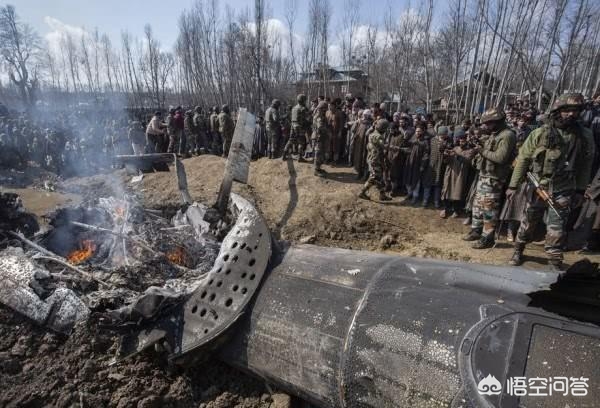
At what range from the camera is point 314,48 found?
2519 cm

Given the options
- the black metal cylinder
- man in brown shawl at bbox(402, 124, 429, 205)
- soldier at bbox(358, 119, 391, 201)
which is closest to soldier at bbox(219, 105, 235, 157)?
soldier at bbox(358, 119, 391, 201)

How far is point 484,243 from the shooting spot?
5.30 meters

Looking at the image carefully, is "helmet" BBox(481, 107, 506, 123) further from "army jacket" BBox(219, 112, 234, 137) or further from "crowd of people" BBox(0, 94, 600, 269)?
"army jacket" BBox(219, 112, 234, 137)

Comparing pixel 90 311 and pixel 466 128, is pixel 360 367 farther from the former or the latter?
pixel 466 128

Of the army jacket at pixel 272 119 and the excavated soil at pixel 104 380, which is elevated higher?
the army jacket at pixel 272 119

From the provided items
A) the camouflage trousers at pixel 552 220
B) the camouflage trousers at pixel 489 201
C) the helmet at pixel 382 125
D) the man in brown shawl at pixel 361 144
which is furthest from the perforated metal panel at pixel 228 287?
the man in brown shawl at pixel 361 144

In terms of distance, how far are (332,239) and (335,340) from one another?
4156 millimetres

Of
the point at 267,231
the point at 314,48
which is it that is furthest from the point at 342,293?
the point at 314,48

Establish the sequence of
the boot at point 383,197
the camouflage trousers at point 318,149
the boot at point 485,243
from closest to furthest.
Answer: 1. the boot at point 485,243
2. the boot at point 383,197
3. the camouflage trousers at point 318,149

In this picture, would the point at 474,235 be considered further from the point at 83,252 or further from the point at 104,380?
the point at 83,252

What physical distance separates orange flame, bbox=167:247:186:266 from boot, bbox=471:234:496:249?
4.24 m

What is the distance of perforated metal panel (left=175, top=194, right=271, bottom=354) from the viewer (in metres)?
2.38

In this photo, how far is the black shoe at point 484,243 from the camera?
17.3 ft

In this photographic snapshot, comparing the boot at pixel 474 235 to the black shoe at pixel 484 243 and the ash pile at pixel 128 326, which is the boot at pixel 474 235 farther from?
the ash pile at pixel 128 326
